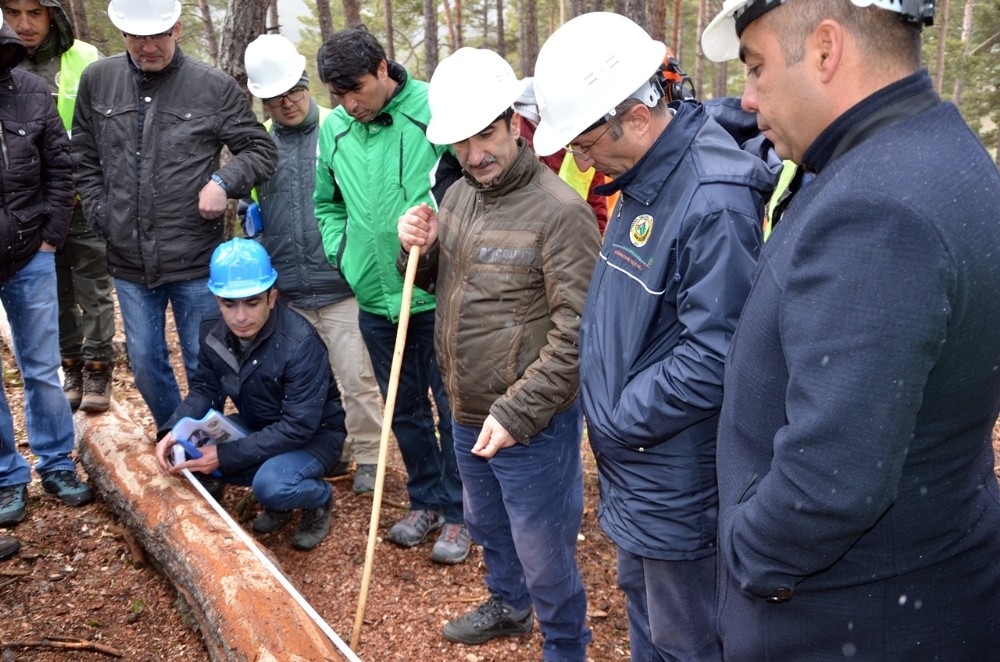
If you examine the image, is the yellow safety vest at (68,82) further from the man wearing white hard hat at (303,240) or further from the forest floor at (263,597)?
the forest floor at (263,597)

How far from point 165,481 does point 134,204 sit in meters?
1.55

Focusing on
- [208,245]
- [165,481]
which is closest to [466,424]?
[165,481]

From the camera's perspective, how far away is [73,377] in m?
5.46

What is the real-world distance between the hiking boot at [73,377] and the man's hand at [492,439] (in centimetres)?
373

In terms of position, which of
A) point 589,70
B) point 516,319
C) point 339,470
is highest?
point 589,70

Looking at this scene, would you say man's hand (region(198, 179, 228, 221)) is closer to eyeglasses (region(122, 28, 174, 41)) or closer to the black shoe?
eyeglasses (region(122, 28, 174, 41))

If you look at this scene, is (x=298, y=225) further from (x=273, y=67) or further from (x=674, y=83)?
(x=674, y=83)

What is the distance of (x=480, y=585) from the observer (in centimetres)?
415

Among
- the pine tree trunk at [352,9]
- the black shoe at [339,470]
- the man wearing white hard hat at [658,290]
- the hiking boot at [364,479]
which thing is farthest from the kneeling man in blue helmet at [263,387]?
the pine tree trunk at [352,9]

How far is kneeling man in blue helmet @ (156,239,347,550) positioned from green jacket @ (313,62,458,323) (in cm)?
44

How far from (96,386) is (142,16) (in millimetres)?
2344

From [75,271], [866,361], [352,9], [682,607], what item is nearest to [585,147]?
[866,361]

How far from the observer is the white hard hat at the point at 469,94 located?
9.89 ft

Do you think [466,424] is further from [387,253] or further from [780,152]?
[780,152]
